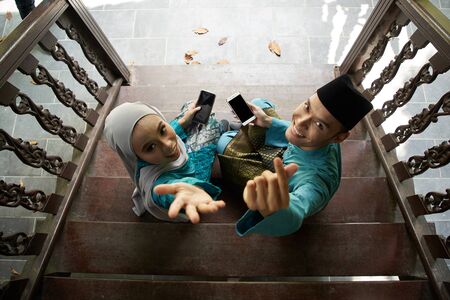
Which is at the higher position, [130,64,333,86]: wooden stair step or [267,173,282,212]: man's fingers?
[267,173,282,212]: man's fingers

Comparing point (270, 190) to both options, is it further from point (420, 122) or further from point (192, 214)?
point (420, 122)

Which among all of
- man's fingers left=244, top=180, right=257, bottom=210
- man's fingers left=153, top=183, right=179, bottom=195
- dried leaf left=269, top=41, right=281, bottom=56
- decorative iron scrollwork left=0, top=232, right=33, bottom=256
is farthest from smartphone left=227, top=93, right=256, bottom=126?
dried leaf left=269, top=41, right=281, bottom=56

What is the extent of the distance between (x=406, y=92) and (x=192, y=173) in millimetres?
1266

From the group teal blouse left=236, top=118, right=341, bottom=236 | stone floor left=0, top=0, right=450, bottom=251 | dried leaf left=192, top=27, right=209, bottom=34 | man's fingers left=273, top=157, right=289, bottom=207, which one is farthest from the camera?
dried leaf left=192, top=27, right=209, bottom=34

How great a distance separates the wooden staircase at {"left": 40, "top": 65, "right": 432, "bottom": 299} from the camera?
1.76 metres

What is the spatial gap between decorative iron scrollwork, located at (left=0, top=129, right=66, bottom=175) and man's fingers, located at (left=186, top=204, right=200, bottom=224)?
92cm

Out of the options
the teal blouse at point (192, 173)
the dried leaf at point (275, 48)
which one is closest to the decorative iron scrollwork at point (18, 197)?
the teal blouse at point (192, 173)

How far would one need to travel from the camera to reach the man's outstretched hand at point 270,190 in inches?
40.8

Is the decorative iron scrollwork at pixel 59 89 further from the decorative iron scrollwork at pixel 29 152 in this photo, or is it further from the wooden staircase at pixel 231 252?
the wooden staircase at pixel 231 252

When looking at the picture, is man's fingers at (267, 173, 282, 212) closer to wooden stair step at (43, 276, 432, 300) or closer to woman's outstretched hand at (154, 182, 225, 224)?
woman's outstretched hand at (154, 182, 225, 224)

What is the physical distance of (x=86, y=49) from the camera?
7.46 ft

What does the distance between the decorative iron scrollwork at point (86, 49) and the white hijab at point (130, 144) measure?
2.50 feet

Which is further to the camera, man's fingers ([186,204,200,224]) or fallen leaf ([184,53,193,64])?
fallen leaf ([184,53,193,64])

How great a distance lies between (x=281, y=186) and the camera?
1.06 metres
